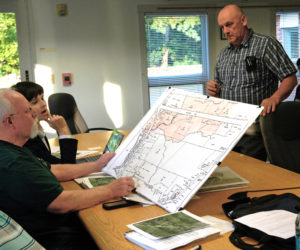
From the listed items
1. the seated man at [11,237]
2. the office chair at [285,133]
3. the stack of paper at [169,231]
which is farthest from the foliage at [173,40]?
the seated man at [11,237]

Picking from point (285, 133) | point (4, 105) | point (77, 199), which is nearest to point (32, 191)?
point (77, 199)

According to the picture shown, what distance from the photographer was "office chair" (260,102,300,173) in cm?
202

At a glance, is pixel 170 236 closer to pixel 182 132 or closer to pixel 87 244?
pixel 182 132

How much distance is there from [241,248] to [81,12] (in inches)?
173

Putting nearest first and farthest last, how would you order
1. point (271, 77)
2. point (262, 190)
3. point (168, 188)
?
point (168, 188)
point (262, 190)
point (271, 77)

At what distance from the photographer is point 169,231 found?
119cm

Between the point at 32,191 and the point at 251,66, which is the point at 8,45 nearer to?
the point at 251,66

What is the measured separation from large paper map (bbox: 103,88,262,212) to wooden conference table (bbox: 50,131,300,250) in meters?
0.10

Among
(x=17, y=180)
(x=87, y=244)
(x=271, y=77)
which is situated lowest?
(x=87, y=244)

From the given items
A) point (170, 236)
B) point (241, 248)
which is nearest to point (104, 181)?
point (170, 236)

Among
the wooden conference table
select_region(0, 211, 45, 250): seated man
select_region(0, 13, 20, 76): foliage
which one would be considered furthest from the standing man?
select_region(0, 13, 20, 76): foliage

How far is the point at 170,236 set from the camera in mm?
1160

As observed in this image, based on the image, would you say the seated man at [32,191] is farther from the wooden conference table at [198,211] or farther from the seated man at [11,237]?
the seated man at [11,237]

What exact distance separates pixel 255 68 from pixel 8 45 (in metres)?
3.29
